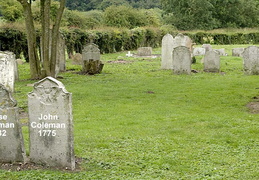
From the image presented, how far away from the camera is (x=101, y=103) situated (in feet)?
42.8

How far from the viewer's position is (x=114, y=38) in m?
36.3

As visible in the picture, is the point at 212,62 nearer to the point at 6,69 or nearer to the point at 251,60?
the point at 251,60

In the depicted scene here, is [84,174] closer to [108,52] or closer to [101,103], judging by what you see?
[101,103]

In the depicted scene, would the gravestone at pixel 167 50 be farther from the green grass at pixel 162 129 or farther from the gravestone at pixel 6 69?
the gravestone at pixel 6 69

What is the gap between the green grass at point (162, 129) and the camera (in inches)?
279

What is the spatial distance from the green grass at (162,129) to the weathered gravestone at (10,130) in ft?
1.42

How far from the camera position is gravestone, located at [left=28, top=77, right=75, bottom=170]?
7.17m

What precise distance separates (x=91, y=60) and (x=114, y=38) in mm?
15967

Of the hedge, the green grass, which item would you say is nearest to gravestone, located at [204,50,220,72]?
the green grass

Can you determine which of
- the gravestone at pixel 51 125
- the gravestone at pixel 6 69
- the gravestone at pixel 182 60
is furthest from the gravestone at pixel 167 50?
the gravestone at pixel 51 125

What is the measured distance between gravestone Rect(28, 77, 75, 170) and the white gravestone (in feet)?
42.9

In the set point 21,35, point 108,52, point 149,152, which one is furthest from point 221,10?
point 149,152

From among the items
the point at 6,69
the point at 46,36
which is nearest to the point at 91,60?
the point at 46,36

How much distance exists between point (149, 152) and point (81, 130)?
7.45 ft
